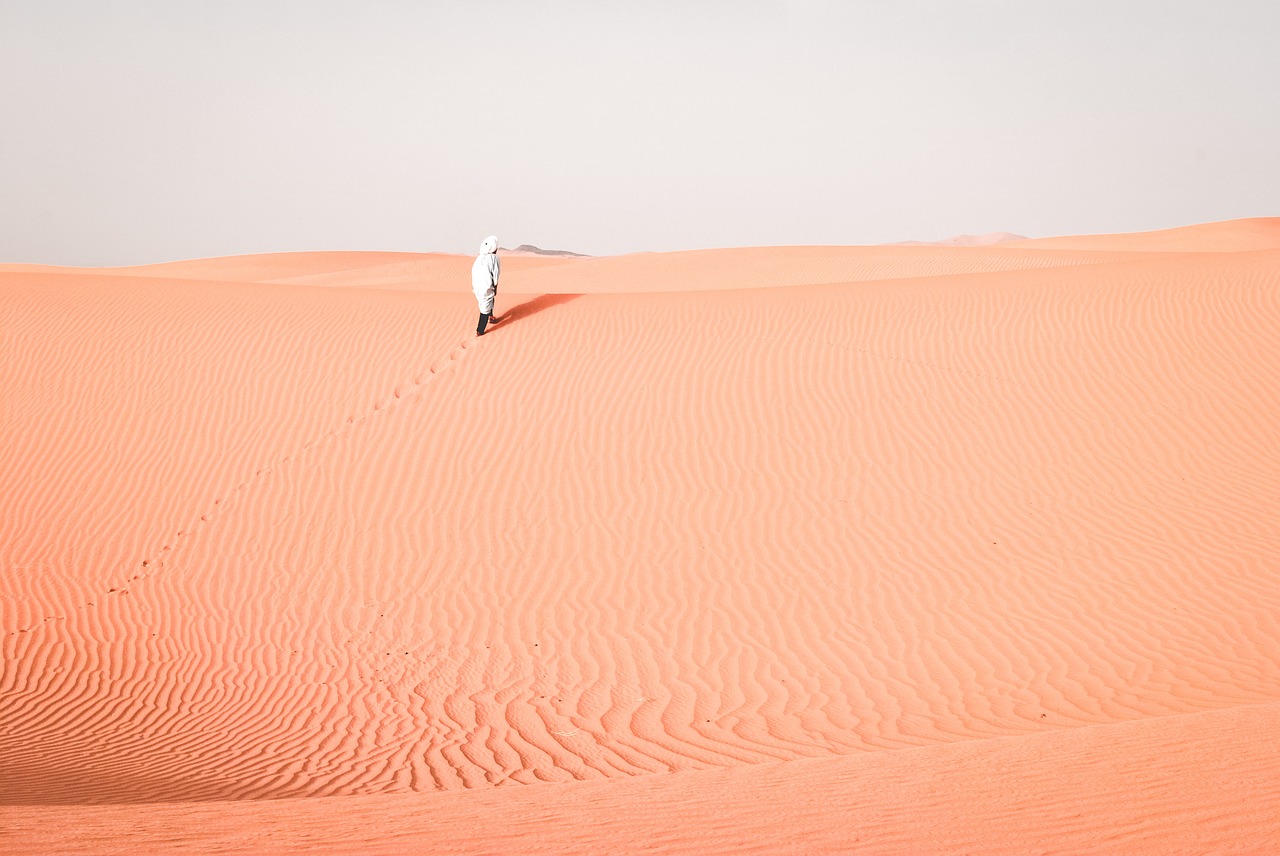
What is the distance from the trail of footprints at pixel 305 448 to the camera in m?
9.40

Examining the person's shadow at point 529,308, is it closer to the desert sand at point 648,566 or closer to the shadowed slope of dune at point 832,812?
the desert sand at point 648,566

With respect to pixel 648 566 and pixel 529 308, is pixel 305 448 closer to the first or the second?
pixel 648 566

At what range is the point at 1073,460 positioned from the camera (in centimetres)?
1072

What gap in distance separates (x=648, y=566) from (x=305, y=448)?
4887 mm

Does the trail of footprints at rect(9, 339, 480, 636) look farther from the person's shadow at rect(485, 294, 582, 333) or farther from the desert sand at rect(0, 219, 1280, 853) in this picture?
the person's shadow at rect(485, 294, 582, 333)

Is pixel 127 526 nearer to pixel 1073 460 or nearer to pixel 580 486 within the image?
pixel 580 486

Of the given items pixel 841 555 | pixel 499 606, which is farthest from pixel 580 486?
pixel 841 555

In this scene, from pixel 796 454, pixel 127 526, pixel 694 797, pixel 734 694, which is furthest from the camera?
pixel 796 454

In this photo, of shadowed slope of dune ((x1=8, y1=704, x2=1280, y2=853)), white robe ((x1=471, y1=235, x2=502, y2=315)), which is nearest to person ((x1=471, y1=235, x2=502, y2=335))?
white robe ((x1=471, y1=235, x2=502, y2=315))

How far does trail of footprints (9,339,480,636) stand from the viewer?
9398 mm

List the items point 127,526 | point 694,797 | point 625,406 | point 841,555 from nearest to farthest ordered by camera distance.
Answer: point 694,797, point 841,555, point 127,526, point 625,406

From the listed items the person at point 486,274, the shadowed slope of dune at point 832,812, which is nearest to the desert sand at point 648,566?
the shadowed slope of dune at point 832,812

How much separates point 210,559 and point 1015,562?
769 cm

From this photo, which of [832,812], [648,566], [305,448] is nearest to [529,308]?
[305,448]
